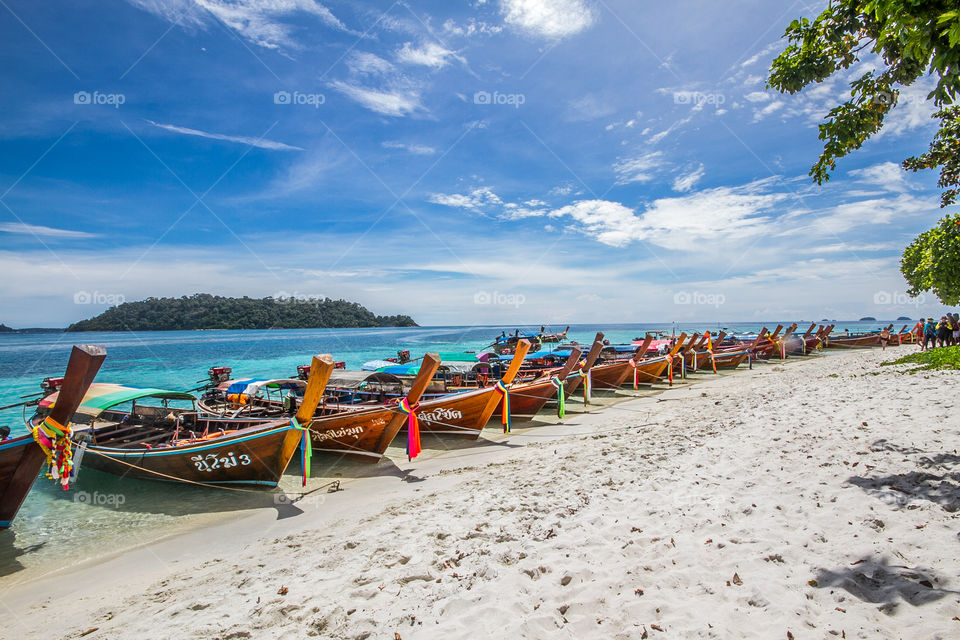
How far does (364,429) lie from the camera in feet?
36.7

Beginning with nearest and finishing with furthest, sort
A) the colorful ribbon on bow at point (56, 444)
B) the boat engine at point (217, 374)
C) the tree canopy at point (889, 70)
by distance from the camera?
the tree canopy at point (889, 70) → the colorful ribbon on bow at point (56, 444) → the boat engine at point (217, 374)

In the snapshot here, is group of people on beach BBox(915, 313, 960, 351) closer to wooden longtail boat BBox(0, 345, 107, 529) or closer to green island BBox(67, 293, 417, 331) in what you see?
wooden longtail boat BBox(0, 345, 107, 529)

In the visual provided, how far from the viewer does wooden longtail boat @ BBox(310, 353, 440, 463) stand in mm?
A: 10820

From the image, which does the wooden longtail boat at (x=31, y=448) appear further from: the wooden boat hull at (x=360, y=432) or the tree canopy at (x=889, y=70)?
the tree canopy at (x=889, y=70)

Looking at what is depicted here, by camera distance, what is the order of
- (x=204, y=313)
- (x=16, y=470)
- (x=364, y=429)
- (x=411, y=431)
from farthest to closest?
(x=204, y=313)
(x=364, y=429)
(x=411, y=431)
(x=16, y=470)

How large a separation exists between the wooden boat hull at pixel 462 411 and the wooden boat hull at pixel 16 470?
330 inches

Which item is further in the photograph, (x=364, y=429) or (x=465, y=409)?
(x=465, y=409)

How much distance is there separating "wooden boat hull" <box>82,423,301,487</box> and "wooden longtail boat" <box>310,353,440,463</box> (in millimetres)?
1409

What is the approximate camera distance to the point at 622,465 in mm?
7809

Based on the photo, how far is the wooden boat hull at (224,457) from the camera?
9281mm

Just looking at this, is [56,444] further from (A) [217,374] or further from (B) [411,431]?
(A) [217,374]

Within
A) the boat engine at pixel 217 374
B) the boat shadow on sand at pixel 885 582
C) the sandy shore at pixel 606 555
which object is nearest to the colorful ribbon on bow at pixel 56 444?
the sandy shore at pixel 606 555

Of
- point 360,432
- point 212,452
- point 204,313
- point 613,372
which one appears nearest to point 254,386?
point 212,452

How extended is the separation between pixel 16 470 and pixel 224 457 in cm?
334
